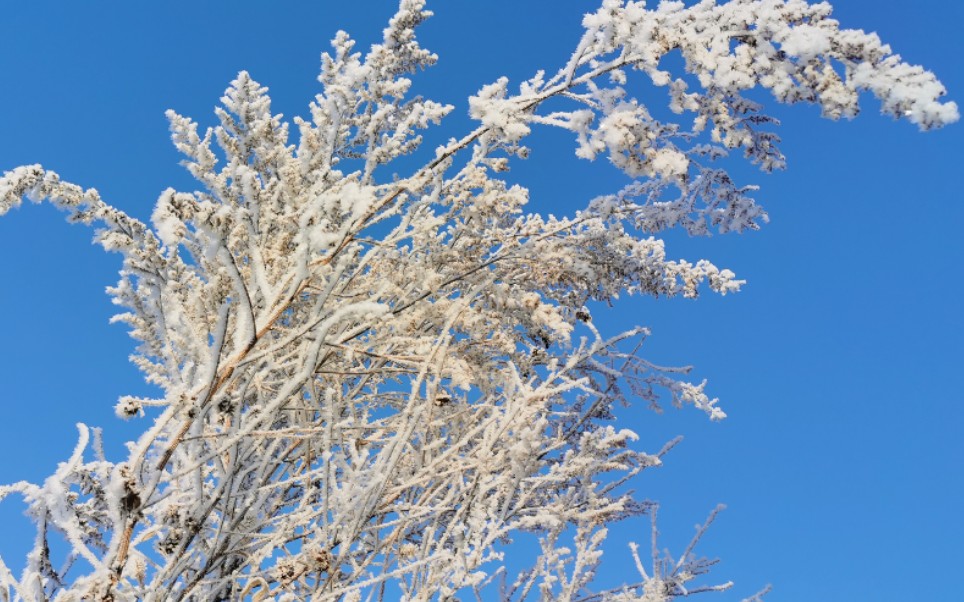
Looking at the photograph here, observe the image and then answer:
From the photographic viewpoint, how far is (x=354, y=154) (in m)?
5.73

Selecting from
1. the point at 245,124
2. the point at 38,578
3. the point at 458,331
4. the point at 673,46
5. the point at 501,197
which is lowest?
the point at 38,578

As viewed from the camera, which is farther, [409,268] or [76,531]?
[409,268]

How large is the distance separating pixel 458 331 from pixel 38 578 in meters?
3.00

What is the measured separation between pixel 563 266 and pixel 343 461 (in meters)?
2.98

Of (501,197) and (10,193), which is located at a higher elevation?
(501,197)

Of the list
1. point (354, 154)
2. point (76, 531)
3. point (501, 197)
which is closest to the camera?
point (76, 531)

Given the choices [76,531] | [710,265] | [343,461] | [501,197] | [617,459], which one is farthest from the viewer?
[710,265]

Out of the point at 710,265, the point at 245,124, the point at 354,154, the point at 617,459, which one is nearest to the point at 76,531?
the point at 617,459

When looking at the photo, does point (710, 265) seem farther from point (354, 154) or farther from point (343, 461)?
point (343, 461)

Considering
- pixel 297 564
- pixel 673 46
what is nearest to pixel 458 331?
pixel 297 564

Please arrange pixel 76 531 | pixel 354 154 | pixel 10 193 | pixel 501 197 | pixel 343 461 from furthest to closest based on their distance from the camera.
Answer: pixel 354 154
pixel 501 197
pixel 10 193
pixel 343 461
pixel 76 531

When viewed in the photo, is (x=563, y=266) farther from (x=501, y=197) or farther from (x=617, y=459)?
(x=617, y=459)

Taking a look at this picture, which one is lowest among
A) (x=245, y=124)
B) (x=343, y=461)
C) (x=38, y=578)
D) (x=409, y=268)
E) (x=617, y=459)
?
(x=38, y=578)

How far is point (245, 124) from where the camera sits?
5.20m
